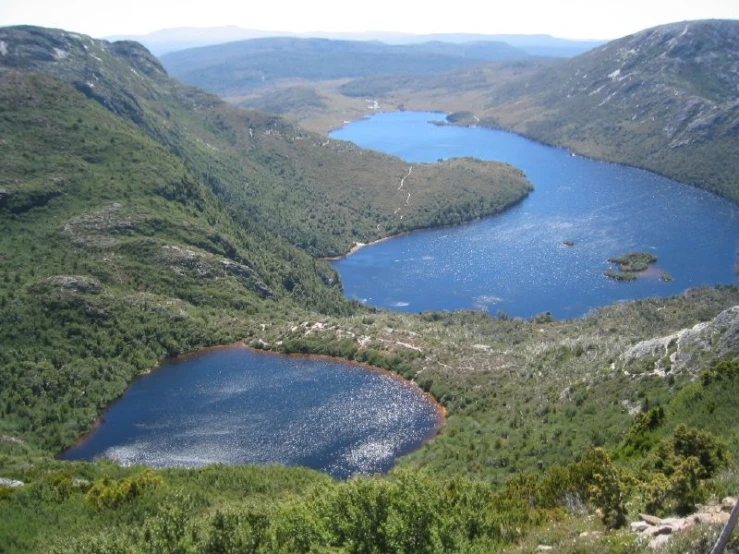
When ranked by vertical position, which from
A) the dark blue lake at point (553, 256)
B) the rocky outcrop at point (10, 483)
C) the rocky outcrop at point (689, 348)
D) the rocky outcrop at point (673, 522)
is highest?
the rocky outcrop at point (673, 522)

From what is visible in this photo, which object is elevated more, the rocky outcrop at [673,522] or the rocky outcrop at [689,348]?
the rocky outcrop at [673,522]

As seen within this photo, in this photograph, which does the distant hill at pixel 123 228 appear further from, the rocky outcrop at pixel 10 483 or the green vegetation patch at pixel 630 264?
the green vegetation patch at pixel 630 264

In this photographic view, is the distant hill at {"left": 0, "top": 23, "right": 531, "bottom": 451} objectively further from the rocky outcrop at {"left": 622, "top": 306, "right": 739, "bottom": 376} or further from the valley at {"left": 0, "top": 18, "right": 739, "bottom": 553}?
the rocky outcrop at {"left": 622, "top": 306, "right": 739, "bottom": 376}

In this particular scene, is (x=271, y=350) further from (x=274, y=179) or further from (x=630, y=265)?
(x=274, y=179)

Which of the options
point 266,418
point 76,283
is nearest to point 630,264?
point 266,418

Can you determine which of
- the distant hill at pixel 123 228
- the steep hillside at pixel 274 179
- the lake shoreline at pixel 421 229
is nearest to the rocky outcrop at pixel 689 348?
the distant hill at pixel 123 228
